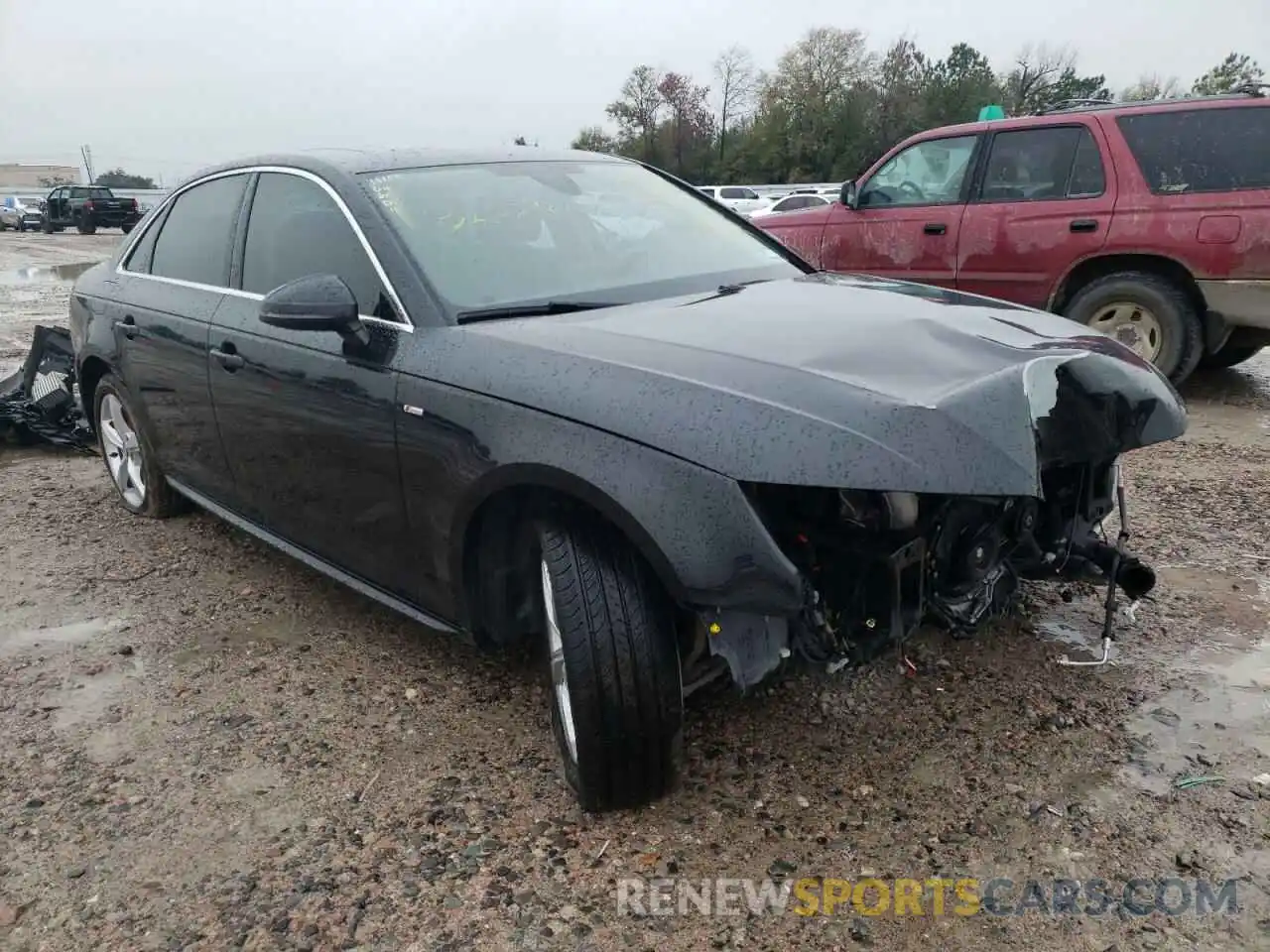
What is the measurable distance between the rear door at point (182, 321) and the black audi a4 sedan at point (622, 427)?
31 millimetres

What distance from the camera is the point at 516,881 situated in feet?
7.22

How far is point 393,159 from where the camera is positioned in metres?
3.26

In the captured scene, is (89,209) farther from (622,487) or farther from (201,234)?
(622,487)

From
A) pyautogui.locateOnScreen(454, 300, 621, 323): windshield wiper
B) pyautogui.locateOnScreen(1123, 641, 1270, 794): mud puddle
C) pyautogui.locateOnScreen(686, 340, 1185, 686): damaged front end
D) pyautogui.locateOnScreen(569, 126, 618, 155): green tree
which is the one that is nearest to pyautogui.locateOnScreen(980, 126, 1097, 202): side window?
pyautogui.locateOnScreen(1123, 641, 1270, 794): mud puddle

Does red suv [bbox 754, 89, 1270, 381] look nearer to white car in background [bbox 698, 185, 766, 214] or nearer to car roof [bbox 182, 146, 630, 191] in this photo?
car roof [bbox 182, 146, 630, 191]

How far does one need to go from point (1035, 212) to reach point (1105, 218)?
45 centimetres

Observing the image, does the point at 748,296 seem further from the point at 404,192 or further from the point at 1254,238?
the point at 1254,238

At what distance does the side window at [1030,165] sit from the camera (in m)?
6.46

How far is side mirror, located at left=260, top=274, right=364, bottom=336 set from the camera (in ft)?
8.75

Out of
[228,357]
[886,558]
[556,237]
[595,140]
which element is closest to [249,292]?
[228,357]

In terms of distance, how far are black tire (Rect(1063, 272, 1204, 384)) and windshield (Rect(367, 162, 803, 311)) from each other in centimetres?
368

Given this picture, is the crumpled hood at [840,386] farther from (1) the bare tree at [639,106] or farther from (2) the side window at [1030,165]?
(1) the bare tree at [639,106]

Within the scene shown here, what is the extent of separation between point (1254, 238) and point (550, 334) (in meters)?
5.15

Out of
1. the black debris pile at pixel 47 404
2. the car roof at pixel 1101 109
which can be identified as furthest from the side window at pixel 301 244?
the car roof at pixel 1101 109
